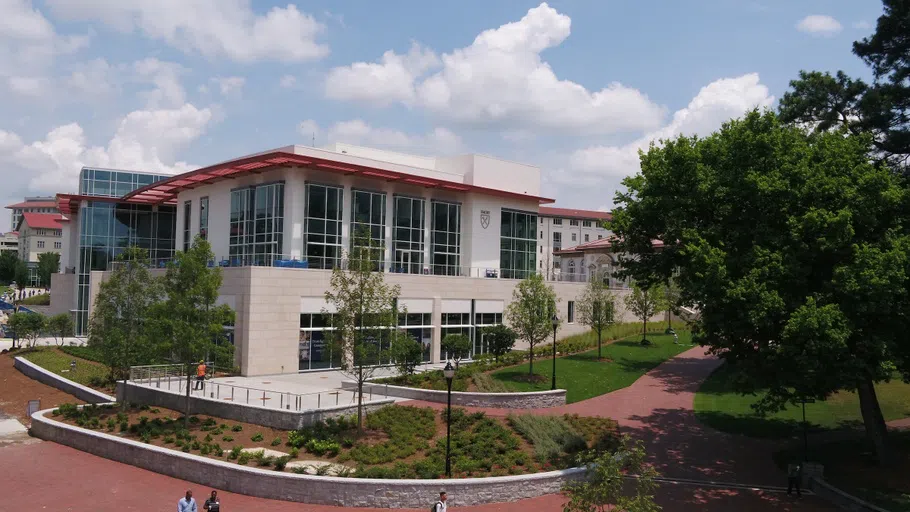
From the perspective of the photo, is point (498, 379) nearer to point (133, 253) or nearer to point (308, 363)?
point (308, 363)

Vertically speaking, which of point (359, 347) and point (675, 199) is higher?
point (675, 199)

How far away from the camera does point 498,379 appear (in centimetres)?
3303

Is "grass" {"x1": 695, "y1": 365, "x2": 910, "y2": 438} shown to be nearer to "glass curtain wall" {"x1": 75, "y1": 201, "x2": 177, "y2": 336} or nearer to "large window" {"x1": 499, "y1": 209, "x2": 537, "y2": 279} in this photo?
"large window" {"x1": 499, "y1": 209, "x2": 537, "y2": 279}

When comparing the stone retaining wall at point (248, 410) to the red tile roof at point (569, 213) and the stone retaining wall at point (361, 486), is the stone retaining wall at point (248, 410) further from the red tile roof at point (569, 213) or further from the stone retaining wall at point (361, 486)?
the red tile roof at point (569, 213)

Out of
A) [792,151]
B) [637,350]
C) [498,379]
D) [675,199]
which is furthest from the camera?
[637,350]

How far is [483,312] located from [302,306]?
1379 cm

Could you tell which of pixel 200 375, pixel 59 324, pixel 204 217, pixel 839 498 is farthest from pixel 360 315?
pixel 59 324

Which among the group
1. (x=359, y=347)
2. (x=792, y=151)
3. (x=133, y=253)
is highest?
(x=792, y=151)

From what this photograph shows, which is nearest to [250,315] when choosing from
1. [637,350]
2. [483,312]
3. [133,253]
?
[133,253]

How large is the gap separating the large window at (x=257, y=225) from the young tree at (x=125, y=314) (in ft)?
A: 23.9

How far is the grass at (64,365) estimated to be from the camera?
36.9 meters

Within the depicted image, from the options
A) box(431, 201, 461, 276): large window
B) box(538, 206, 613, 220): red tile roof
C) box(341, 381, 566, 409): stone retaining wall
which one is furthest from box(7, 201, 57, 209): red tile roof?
box(341, 381, 566, 409): stone retaining wall

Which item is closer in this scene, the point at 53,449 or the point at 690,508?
the point at 690,508

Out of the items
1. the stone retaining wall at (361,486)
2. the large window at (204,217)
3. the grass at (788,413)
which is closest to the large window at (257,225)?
the large window at (204,217)
